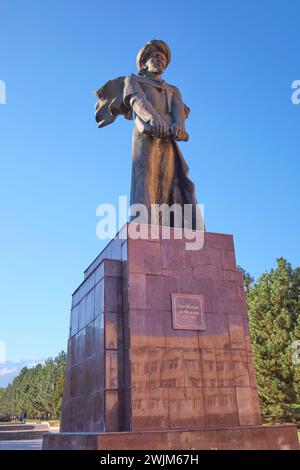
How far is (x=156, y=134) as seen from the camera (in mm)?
7012

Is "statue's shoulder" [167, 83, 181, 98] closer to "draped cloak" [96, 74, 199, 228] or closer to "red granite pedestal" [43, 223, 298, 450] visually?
"draped cloak" [96, 74, 199, 228]

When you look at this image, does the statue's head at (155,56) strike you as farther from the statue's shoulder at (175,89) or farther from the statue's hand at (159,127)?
the statue's hand at (159,127)

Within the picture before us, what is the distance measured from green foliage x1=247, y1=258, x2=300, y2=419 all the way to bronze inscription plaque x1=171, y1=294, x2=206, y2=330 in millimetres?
15871

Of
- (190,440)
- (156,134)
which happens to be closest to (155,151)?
(156,134)

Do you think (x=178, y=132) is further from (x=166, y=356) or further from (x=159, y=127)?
(x=166, y=356)

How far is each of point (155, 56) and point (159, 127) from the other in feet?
5.89

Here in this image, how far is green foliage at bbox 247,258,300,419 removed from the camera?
804 inches

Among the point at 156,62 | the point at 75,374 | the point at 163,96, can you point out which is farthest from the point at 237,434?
the point at 156,62

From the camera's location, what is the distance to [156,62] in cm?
790

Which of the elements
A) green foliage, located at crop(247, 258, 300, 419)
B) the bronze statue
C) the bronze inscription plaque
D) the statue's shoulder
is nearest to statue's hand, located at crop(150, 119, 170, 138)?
the bronze statue

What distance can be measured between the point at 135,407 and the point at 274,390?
17.5 meters

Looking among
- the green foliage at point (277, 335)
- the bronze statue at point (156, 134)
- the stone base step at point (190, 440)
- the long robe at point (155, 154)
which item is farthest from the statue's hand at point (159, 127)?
the green foliage at point (277, 335)

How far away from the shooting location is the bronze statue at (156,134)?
712 centimetres
